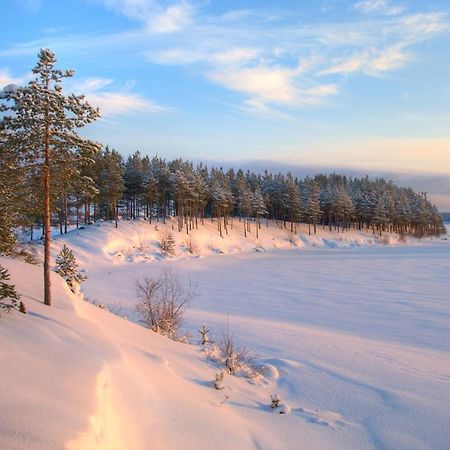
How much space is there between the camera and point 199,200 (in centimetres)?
7212

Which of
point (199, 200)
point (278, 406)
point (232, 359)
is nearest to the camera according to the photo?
point (278, 406)

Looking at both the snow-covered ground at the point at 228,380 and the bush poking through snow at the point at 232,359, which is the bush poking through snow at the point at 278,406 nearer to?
the snow-covered ground at the point at 228,380

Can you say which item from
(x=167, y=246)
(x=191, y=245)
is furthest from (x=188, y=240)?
(x=167, y=246)

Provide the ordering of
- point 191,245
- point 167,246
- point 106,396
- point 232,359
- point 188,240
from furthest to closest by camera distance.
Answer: point 188,240 < point 191,245 < point 167,246 < point 232,359 < point 106,396

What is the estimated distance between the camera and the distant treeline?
57938 mm

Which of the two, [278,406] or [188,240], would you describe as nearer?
[278,406]

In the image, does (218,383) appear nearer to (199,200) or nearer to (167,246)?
(167,246)

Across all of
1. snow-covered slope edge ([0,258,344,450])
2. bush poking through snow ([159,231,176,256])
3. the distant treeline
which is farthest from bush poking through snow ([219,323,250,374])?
bush poking through snow ([159,231,176,256])

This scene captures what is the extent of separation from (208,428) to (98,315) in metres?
7.37

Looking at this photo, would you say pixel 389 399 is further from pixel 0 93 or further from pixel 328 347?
pixel 0 93

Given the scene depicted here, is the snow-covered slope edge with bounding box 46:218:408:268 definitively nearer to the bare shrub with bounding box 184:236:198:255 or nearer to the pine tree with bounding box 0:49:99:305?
the bare shrub with bounding box 184:236:198:255

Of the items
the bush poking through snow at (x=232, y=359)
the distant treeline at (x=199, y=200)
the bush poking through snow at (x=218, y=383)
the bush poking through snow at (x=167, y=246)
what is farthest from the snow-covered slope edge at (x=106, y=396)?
the bush poking through snow at (x=167, y=246)

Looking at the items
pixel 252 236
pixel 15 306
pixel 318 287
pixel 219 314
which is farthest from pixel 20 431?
A: pixel 252 236

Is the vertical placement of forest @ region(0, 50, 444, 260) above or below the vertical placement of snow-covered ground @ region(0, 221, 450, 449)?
above
